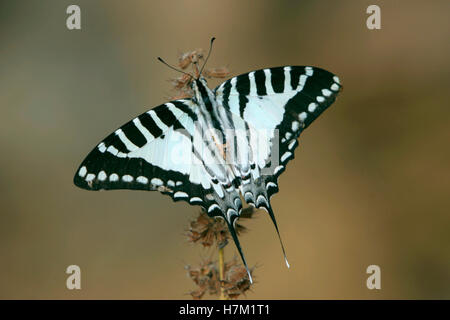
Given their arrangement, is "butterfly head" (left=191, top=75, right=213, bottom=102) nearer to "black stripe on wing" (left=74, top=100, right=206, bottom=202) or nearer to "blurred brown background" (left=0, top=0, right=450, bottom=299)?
"black stripe on wing" (left=74, top=100, right=206, bottom=202)

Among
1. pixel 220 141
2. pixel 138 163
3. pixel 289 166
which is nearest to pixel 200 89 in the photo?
pixel 220 141

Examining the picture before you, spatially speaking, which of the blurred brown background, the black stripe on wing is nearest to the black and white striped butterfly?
the black stripe on wing

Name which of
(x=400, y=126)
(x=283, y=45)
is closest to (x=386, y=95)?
(x=400, y=126)

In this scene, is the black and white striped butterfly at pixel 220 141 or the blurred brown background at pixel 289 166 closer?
the black and white striped butterfly at pixel 220 141

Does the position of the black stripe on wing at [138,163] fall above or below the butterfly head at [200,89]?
below

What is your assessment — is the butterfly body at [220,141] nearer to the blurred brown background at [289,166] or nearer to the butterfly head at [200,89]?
the butterfly head at [200,89]

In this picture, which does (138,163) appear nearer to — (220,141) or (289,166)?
(220,141)

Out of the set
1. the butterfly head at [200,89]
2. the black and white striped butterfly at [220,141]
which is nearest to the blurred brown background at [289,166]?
the black and white striped butterfly at [220,141]
